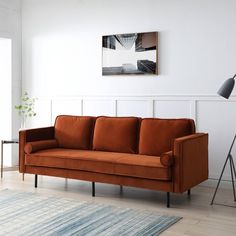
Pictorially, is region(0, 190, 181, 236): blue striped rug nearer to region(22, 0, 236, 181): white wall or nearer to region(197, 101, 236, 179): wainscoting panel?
region(197, 101, 236, 179): wainscoting panel

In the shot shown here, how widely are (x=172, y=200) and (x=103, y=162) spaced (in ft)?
2.73

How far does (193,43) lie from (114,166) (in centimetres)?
189

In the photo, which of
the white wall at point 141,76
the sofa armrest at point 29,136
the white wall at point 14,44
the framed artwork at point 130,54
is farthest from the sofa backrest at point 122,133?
the white wall at point 14,44

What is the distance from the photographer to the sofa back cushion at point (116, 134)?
508 centimetres

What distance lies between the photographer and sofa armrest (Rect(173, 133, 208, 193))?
4223 mm

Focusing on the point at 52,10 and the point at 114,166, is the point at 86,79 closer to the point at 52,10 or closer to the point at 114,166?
the point at 52,10

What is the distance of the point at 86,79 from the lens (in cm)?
618

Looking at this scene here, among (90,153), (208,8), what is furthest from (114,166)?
(208,8)

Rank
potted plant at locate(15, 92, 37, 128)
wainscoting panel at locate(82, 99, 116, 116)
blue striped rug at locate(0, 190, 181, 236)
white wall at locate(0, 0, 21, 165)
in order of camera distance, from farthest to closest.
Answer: potted plant at locate(15, 92, 37, 128)
white wall at locate(0, 0, 21, 165)
wainscoting panel at locate(82, 99, 116, 116)
blue striped rug at locate(0, 190, 181, 236)

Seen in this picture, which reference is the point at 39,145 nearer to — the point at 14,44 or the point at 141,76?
the point at 141,76

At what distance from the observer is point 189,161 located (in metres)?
4.38

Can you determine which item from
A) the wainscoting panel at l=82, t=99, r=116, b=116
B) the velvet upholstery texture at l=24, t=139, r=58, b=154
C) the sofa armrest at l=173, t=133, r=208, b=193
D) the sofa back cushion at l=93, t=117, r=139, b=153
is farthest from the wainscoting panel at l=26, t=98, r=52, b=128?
the sofa armrest at l=173, t=133, r=208, b=193

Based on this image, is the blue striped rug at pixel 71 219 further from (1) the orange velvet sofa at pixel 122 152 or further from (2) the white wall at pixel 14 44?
(2) the white wall at pixel 14 44

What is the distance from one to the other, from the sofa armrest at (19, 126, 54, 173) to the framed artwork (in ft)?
3.73
